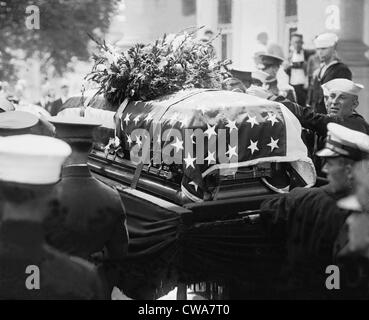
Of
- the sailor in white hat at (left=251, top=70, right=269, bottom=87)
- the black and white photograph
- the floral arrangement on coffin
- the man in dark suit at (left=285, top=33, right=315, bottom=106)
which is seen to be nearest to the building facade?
the man in dark suit at (left=285, top=33, right=315, bottom=106)

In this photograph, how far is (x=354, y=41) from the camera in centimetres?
1022

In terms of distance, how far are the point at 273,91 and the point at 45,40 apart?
15616mm

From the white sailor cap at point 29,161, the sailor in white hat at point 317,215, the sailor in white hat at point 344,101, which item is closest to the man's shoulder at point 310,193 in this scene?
the sailor in white hat at point 317,215

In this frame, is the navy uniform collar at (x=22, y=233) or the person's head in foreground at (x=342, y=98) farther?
the person's head in foreground at (x=342, y=98)

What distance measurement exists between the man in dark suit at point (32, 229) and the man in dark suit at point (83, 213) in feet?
0.20

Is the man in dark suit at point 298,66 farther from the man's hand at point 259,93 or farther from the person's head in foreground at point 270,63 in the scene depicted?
the man's hand at point 259,93

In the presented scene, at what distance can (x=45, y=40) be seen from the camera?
21.5 metres

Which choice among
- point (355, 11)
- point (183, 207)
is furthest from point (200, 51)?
point (355, 11)

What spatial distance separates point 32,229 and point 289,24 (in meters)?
9.44

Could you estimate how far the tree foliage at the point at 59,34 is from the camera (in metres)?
19.5

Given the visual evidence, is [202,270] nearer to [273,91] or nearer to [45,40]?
[273,91]

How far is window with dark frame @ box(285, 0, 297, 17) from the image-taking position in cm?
1177

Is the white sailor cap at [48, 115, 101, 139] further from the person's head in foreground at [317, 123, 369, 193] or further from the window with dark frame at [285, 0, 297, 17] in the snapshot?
the window with dark frame at [285, 0, 297, 17]

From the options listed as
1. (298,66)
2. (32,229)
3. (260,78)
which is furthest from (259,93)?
(32,229)
